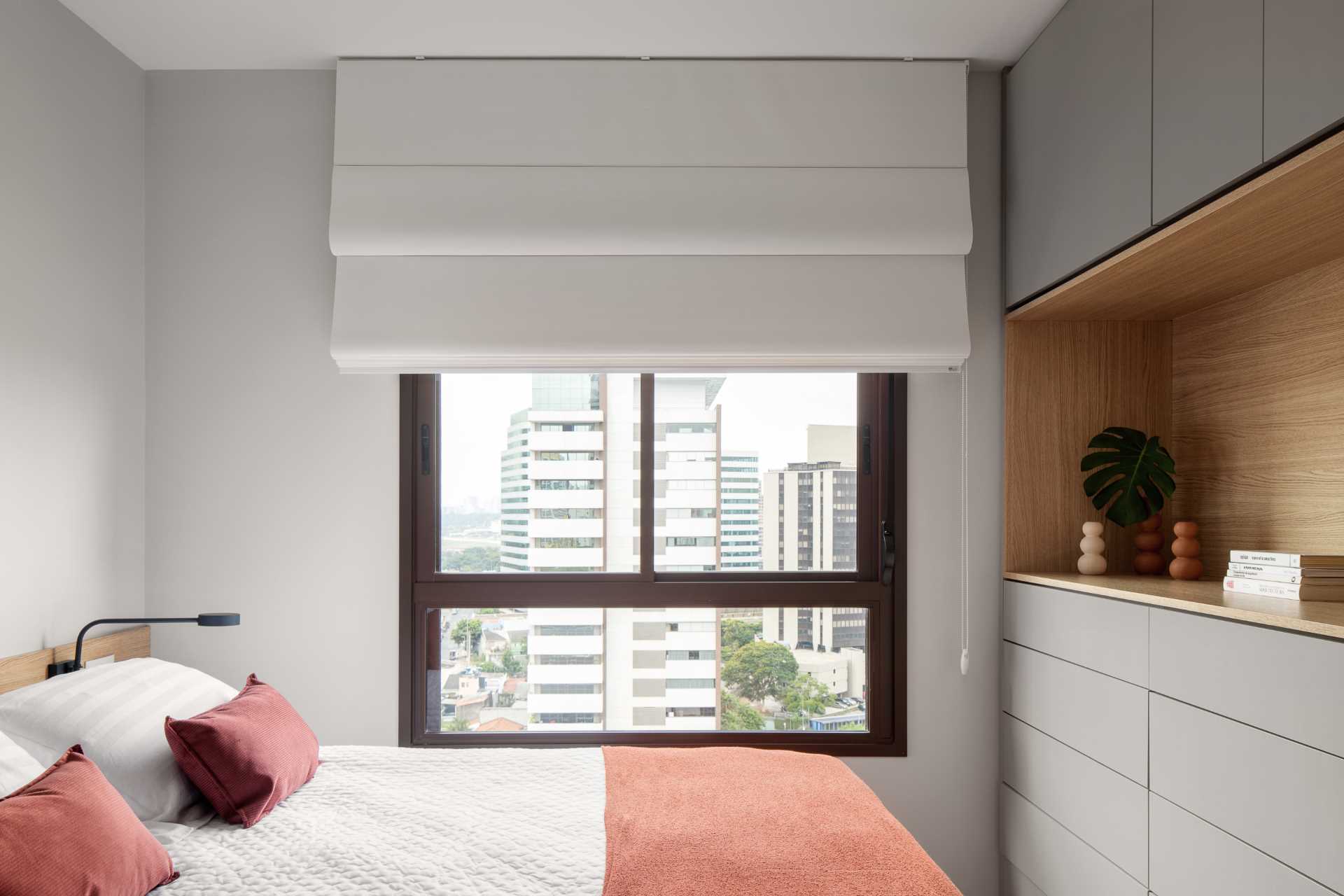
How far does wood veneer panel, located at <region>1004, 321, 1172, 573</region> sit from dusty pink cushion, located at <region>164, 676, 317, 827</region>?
2135 millimetres

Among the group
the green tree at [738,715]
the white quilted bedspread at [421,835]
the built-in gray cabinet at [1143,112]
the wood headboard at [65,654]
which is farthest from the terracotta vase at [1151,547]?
the wood headboard at [65,654]

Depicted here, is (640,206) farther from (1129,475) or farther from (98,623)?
(98,623)

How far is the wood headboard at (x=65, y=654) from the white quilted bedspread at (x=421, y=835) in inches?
31.4

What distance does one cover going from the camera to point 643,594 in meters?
2.81

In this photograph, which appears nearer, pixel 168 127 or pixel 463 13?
pixel 463 13

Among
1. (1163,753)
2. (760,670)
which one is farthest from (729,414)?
(1163,753)

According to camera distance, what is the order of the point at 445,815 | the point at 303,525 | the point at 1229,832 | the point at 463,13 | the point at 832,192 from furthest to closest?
the point at 303,525, the point at 832,192, the point at 463,13, the point at 445,815, the point at 1229,832

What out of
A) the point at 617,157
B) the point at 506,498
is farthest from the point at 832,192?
the point at 506,498

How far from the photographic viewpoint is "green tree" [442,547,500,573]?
2869mm

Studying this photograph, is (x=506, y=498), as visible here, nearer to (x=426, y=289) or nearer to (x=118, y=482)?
(x=426, y=289)

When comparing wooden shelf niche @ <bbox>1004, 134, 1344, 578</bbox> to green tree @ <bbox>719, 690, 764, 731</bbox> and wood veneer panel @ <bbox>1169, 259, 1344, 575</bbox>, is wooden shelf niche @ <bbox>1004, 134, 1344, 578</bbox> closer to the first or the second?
wood veneer panel @ <bbox>1169, 259, 1344, 575</bbox>

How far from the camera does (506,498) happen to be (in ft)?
9.46

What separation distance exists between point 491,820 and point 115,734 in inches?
32.2

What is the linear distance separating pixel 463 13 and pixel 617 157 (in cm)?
57
